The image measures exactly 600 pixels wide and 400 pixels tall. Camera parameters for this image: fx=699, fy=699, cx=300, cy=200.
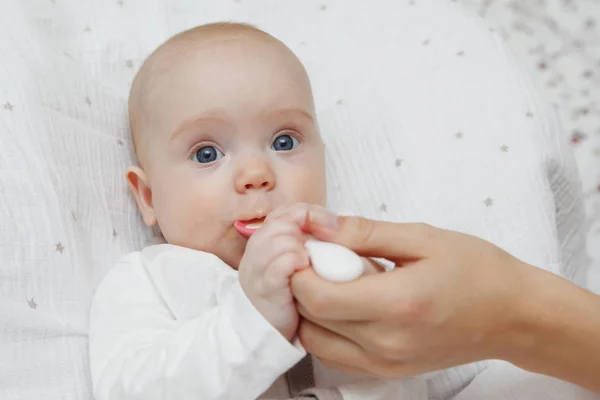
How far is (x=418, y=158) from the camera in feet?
4.48

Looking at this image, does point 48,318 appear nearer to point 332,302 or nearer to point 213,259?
point 213,259

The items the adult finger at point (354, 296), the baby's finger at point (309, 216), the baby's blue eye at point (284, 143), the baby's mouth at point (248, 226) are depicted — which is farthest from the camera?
the baby's blue eye at point (284, 143)

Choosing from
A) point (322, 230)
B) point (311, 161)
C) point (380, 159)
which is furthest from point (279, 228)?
point (380, 159)

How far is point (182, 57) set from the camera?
115cm

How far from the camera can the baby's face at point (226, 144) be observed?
1.05 m

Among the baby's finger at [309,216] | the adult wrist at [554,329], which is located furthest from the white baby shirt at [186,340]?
the adult wrist at [554,329]

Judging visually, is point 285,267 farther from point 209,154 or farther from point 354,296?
point 209,154

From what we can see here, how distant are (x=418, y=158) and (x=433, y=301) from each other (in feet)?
2.16

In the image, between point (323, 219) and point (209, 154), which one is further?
point (209, 154)

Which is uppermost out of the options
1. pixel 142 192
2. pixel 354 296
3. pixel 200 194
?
pixel 354 296

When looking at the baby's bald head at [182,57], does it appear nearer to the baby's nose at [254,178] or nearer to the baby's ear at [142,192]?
the baby's ear at [142,192]

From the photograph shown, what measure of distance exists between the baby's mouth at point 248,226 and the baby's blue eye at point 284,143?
0.47 ft

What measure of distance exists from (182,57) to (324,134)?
1.29 ft

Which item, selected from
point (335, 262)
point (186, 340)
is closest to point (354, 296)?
point (335, 262)
